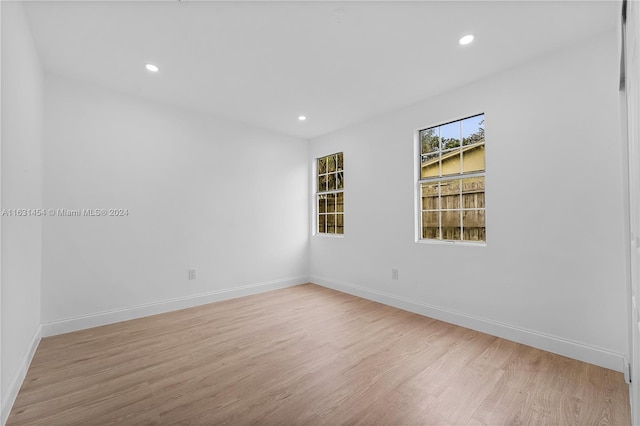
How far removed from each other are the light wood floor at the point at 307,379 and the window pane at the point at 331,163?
2.63 metres

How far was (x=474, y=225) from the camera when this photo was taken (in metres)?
2.98

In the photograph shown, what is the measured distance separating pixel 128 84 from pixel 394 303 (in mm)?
3999

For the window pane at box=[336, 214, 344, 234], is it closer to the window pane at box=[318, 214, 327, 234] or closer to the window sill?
the window pane at box=[318, 214, 327, 234]

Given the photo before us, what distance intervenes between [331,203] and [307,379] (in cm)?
314

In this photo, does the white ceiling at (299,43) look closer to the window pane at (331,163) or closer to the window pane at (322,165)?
the window pane at (331,163)

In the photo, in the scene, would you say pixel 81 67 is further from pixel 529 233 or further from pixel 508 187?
pixel 529 233

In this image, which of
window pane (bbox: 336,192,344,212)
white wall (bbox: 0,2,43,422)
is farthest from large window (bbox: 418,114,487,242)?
white wall (bbox: 0,2,43,422)

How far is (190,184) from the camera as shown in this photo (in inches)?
145

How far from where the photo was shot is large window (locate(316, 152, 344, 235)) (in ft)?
15.0

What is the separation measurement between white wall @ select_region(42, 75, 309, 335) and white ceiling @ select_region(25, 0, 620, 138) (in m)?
0.45

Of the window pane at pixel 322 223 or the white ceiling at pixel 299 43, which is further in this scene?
the window pane at pixel 322 223

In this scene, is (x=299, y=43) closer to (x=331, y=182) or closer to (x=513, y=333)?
(x=331, y=182)

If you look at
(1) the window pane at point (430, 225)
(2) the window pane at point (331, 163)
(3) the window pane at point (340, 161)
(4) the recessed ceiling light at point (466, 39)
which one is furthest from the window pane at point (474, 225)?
(2) the window pane at point (331, 163)

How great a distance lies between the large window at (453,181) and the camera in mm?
2967
